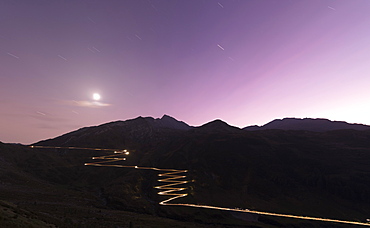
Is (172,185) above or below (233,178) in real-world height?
below

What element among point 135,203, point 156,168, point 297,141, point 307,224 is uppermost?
point 297,141

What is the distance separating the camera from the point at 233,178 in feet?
407

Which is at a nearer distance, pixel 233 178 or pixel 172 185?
pixel 172 185

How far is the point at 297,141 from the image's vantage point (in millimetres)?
154125

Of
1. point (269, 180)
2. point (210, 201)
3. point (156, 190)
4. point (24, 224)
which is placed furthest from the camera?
point (269, 180)

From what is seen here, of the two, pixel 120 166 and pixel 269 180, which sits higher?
pixel 120 166

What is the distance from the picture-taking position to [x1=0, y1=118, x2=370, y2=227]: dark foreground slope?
283 ft

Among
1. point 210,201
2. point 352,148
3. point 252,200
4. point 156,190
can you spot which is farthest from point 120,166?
point 352,148

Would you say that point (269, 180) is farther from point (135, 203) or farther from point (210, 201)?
point (135, 203)

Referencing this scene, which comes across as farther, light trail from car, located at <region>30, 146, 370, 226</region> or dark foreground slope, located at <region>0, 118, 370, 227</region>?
dark foreground slope, located at <region>0, 118, 370, 227</region>

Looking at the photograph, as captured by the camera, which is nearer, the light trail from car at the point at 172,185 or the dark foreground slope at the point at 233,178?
the light trail from car at the point at 172,185

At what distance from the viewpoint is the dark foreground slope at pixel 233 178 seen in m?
86.4

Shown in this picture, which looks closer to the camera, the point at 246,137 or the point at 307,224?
the point at 307,224

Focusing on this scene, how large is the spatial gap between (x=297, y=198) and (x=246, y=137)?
67891mm
